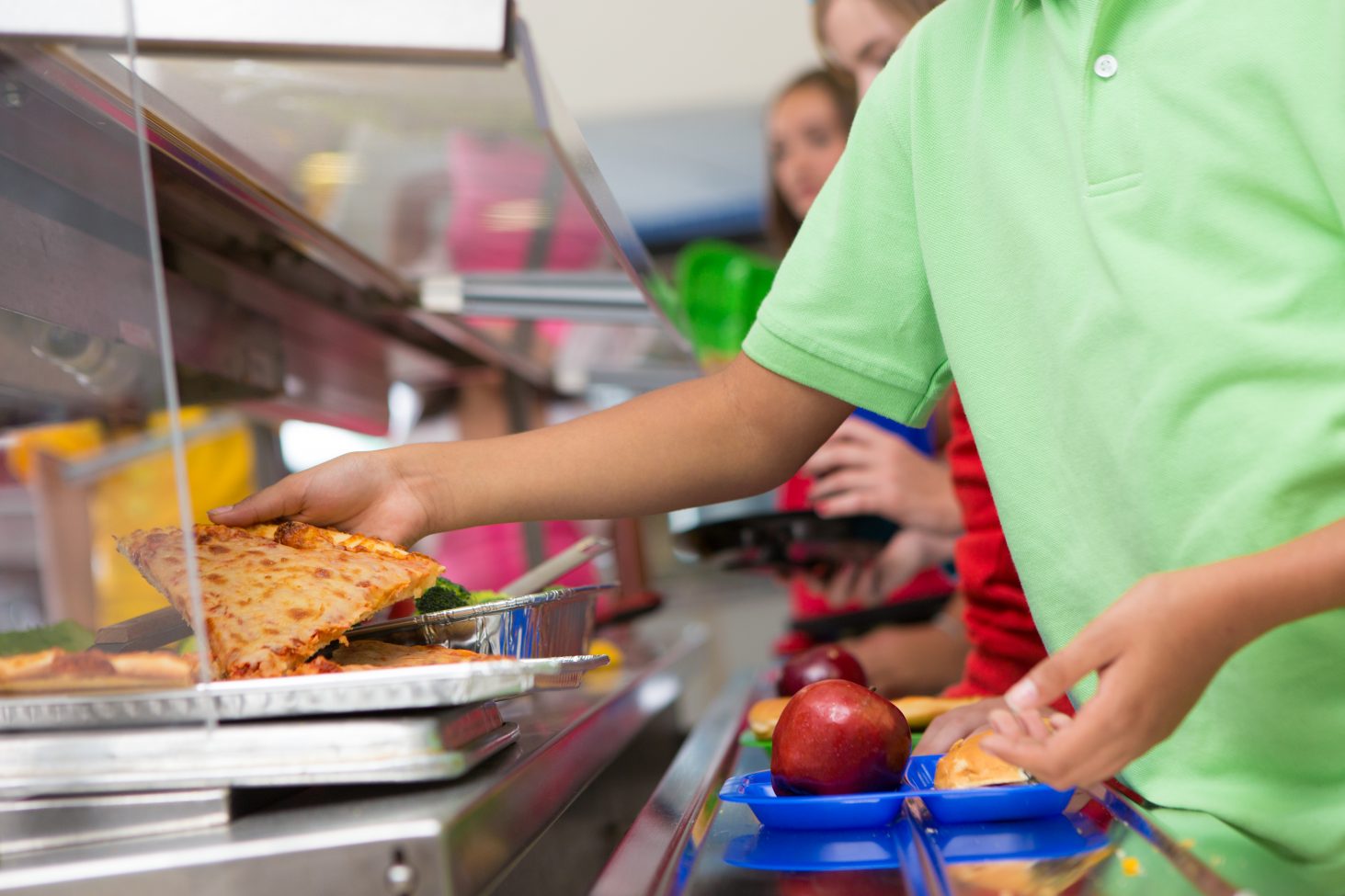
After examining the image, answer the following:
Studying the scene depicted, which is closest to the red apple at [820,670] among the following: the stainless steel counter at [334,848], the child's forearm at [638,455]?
the child's forearm at [638,455]

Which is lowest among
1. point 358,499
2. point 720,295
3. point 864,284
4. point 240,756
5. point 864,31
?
point 240,756

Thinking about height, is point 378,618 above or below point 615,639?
above

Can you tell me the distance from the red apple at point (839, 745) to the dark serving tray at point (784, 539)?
1.03 m

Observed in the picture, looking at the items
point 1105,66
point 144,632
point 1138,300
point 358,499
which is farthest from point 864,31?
point 144,632

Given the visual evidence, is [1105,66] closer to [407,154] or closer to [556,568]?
[556,568]

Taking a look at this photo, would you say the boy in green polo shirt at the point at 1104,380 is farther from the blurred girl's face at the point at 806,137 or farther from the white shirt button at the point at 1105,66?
the blurred girl's face at the point at 806,137

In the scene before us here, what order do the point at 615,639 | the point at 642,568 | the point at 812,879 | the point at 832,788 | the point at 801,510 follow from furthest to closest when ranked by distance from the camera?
the point at 642,568 < the point at 615,639 < the point at 801,510 < the point at 832,788 < the point at 812,879

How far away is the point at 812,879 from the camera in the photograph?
2.27 ft

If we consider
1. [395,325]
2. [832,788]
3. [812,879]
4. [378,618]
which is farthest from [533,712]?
[395,325]

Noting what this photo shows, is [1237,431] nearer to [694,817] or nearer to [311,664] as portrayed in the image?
[694,817]

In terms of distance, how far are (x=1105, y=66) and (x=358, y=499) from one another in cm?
67

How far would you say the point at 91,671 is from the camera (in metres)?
0.76

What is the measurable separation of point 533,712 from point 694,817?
364 mm

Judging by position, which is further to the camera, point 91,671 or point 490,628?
point 490,628
